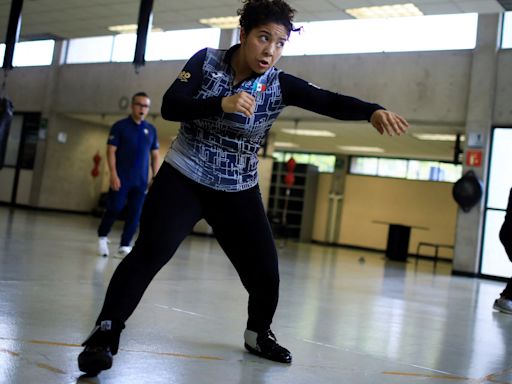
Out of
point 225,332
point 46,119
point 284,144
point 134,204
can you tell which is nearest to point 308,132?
point 284,144

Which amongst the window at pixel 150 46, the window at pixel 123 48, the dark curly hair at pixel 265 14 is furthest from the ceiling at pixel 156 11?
the dark curly hair at pixel 265 14

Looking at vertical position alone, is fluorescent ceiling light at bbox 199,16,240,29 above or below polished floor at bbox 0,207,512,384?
above

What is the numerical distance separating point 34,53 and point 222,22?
7270 mm

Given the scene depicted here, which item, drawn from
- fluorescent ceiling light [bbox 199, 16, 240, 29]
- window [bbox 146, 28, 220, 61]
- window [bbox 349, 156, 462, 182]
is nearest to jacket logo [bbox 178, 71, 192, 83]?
fluorescent ceiling light [bbox 199, 16, 240, 29]

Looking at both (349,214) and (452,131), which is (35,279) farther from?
(349,214)

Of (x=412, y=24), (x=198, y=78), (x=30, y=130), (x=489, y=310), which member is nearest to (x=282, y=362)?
(x=198, y=78)

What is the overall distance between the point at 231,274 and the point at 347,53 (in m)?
6.91

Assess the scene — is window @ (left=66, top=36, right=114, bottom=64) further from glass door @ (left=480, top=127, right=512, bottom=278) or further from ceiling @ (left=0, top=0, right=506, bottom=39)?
glass door @ (left=480, top=127, right=512, bottom=278)

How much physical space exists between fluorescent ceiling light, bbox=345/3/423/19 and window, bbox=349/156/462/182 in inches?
327

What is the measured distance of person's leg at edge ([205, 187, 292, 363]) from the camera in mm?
2328

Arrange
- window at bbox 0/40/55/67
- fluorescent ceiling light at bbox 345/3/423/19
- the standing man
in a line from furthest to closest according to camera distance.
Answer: window at bbox 0/40/55/67 → fluorescent ceiling light at bbox 345/3/423/19 → the standing man

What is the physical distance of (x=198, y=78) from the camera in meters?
2.19

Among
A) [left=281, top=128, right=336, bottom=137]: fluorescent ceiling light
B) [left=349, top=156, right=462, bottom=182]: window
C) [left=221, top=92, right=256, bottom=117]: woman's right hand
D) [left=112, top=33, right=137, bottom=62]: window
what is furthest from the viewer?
[left=349, top=156, right=462, bottom=182]: window

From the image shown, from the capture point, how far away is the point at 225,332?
2945mm
